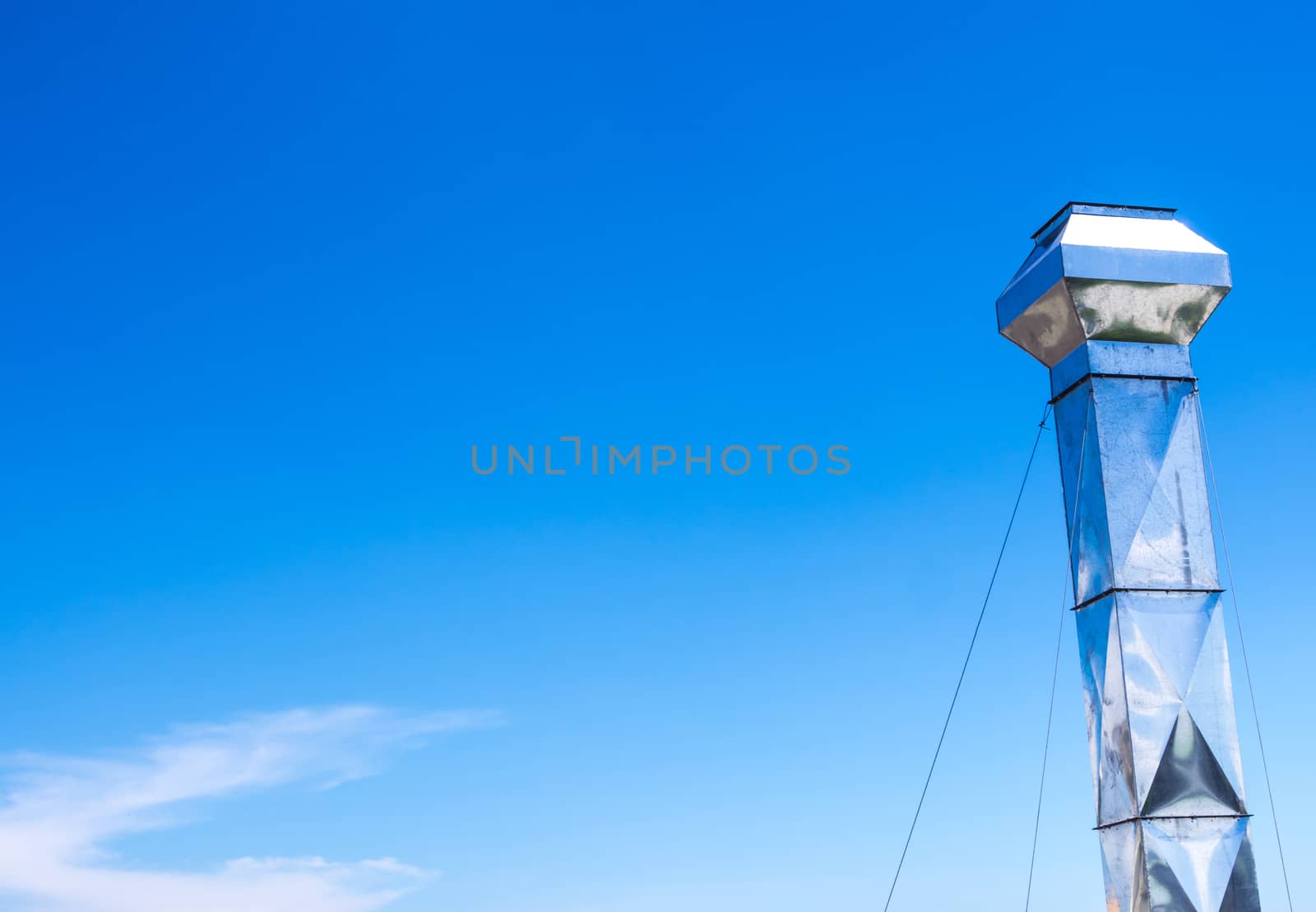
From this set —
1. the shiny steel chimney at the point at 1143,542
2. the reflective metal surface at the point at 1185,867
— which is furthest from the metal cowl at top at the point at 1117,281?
the reflective metal surface at the point at 1185,867

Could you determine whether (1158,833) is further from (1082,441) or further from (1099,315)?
(1099,315)

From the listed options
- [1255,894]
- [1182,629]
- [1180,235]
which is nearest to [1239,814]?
[1255,894]

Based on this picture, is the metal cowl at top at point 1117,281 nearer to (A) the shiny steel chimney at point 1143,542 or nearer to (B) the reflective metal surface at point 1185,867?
(A) the shiny steel chimney at point 1143,542

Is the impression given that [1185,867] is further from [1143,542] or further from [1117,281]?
[1117,281]

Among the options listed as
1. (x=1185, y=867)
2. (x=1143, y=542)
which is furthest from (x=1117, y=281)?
(x=1185, y=867)

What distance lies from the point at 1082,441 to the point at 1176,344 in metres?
2.07

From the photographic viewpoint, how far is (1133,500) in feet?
67.2

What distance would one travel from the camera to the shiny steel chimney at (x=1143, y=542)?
19.4 meters

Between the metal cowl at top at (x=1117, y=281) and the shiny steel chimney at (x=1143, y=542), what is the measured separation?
0.08 ft

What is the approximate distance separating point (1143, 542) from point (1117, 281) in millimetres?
3622

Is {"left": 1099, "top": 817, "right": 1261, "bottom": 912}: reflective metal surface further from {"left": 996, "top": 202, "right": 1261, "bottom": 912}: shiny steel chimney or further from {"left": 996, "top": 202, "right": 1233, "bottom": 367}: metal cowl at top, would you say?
{"left": 996, "top": 202, "right": 1233, "bottom": 367}: metal cowl at top

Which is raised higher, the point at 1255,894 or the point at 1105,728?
the point at 1105,728

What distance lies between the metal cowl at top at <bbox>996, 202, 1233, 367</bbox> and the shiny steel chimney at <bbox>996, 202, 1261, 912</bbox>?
0.08ft

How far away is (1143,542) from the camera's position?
20344mm
